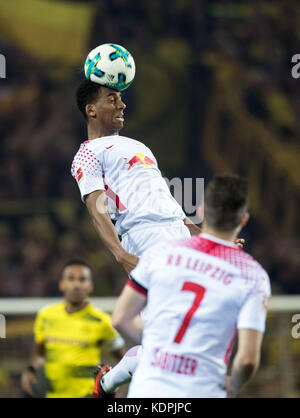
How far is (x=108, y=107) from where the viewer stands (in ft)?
15.8

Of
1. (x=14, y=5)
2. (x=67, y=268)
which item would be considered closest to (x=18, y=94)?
(x=14, y=5)

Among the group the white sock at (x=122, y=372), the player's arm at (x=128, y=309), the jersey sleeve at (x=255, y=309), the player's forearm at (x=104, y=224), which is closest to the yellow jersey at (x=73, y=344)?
the white sock at (x=122, y=372)

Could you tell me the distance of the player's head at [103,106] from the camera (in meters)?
4.80

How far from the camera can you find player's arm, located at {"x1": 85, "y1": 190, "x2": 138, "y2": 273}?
4332 mm

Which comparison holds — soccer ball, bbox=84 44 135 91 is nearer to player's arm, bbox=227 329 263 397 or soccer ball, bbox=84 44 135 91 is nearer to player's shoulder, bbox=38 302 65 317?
player's arm, bbox=227 329 263 397

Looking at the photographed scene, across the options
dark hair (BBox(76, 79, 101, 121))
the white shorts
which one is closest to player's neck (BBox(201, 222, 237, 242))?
the white shorts

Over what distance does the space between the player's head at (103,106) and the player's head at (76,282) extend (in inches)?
121

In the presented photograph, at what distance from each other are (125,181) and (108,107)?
0.49m

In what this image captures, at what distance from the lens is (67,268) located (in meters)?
7.82

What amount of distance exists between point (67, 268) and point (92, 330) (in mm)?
658

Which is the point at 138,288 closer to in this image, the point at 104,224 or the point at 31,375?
the point at 104,224

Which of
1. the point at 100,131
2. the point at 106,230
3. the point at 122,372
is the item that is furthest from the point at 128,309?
the point at 100,131

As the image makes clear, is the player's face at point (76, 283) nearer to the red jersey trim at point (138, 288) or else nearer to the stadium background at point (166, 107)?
the stadium background at point (166, 107)

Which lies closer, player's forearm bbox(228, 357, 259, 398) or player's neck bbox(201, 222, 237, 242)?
player's forearm bbox(228, 357, 259, 398)
